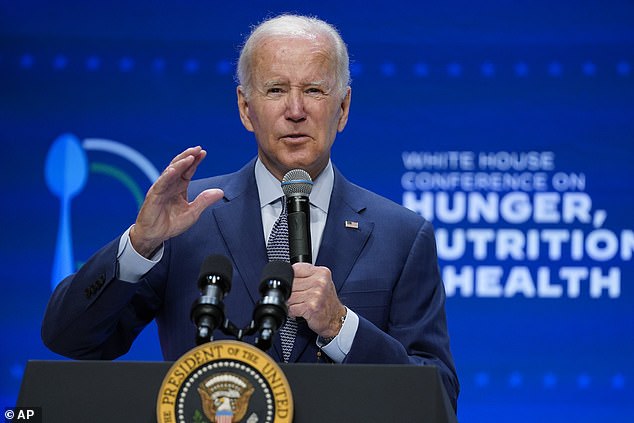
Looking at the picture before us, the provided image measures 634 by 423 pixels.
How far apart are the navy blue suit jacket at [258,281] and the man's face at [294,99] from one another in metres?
0.18

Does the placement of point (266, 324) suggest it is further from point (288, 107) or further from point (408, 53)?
point (408, 53)

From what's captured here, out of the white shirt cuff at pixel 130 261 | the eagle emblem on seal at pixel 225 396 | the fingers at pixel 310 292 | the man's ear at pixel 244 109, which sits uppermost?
the man's ear at pixel 244 109

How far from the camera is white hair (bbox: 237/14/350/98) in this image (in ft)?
7.70

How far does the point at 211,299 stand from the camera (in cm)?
150

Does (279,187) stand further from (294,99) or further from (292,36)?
(292,36)

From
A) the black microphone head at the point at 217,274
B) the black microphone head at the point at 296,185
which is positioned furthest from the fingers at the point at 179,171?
the black microphone head at the point at 217,274

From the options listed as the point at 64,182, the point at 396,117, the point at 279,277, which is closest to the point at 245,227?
the point at 279,277

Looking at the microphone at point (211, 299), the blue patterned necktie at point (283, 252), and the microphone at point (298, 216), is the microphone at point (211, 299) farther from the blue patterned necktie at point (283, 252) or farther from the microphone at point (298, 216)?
the blue patterned necktie at point (283, 252)

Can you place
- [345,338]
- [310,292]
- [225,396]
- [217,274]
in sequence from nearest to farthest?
1. [225,396]
2. [217,274]
3. [310,292]
4. [345,338]

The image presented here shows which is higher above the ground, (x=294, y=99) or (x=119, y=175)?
(x=119, y=175)

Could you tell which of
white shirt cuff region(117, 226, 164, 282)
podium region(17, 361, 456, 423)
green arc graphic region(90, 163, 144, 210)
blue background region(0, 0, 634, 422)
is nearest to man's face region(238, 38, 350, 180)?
white shirt cuff region(117, 226, 164, 282)

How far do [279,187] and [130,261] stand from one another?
1.66 ft

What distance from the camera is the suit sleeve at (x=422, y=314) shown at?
2268 millimetres

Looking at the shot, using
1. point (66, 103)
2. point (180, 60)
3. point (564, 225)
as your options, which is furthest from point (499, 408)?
point (66, 103)
